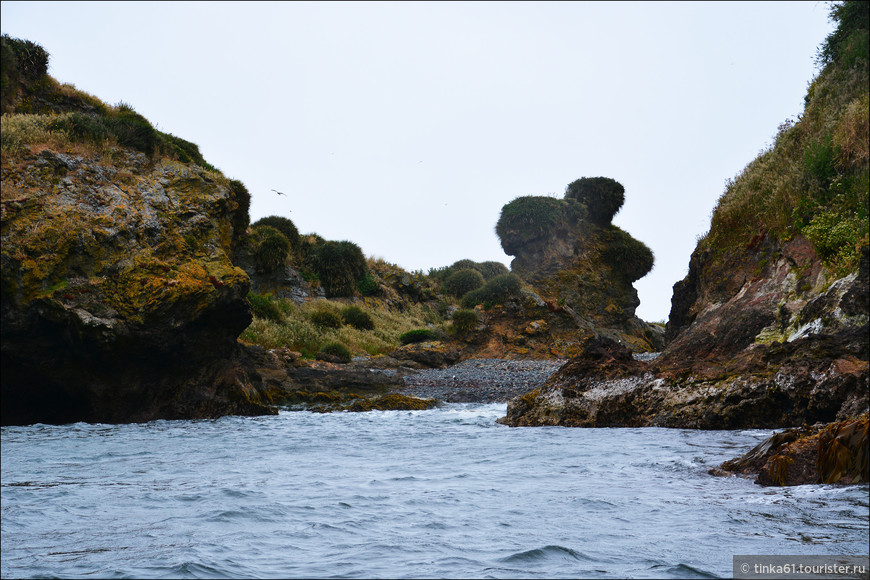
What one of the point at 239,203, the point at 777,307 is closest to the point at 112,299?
the point at 239,203

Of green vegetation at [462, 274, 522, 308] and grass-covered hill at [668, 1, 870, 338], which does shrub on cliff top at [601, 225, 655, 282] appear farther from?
grass-covered hill at [668, 1, 870, 338]

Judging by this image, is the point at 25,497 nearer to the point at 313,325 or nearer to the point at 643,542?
the point at 643,542

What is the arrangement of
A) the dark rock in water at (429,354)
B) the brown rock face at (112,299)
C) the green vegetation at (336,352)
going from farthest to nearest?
the dark rock in water at (429,354) → the green vegetation at (336,352) → the brown rock face at (112,299)

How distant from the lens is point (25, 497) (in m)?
6.31

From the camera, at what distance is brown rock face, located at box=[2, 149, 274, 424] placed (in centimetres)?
1303

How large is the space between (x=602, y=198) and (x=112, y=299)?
123 feet

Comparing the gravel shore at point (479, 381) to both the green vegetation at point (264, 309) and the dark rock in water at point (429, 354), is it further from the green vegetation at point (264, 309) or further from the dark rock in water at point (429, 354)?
the green vegetation at point (264, 309)

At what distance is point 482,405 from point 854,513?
43.5 ft

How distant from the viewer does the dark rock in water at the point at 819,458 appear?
598 cm

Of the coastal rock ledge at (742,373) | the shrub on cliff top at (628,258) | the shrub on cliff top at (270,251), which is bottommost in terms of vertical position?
the coastal rock ledge at (742,373)

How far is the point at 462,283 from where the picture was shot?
48281 millimetres

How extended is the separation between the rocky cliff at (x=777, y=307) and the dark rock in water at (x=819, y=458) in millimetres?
2452

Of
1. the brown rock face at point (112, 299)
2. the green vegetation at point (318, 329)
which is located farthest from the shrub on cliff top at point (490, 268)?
the brown rock face at point (112, 299)

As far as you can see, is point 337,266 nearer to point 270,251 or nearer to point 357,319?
point 270,251
